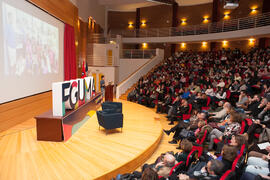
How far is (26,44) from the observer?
5.50 meters

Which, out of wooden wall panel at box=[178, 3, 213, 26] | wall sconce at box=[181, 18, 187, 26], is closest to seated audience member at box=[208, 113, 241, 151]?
wooden wall panel at box=[178, 3, 213, 26]

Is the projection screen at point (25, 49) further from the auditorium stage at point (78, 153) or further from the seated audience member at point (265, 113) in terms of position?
the seated audience member at point (265, 113)

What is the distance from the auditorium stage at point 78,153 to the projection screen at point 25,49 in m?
1.15

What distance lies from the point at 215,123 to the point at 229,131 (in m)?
0.73

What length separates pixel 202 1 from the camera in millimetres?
17859

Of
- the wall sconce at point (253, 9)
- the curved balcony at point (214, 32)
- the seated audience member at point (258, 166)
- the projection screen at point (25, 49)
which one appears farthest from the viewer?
the wall sconce at point (253, 9)

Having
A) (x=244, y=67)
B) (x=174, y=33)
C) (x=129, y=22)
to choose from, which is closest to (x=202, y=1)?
(x=174, y=33)

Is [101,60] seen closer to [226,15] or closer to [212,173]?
[226,15]

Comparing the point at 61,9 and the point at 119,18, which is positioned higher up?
the point at 119,18

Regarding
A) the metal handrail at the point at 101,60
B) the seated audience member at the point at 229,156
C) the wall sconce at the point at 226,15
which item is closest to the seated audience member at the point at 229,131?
the seated audience member at the point at 229,156

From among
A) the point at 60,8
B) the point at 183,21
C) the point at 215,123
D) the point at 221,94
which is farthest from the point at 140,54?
the point at 215,123

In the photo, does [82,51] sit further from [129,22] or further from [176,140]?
[176,140]

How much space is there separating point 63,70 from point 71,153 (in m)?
5.28

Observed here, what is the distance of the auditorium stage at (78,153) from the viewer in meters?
3.18
